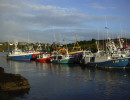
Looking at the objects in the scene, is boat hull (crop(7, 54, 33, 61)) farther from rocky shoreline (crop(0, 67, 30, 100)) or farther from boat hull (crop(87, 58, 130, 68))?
rocky shoreline (crop(0, 67, 30, 100))

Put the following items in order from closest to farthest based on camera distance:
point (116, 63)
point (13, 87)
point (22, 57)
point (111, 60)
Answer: point (13, 87) → point (116, 63) → point (111, 60) → point (22, 57)

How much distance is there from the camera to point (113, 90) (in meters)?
29.6

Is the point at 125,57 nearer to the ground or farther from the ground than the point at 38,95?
farther from the ground

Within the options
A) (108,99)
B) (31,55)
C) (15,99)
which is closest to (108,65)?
(108,99)

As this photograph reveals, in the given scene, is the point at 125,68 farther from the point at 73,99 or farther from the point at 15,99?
the point at 15,99

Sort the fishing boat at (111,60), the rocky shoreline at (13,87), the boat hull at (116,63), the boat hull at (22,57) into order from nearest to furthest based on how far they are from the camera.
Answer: the rocky shoreline at (13,87) < the boat hull at (116,63) < the fishing boat at (111,60) < the boat hull at (22,57)

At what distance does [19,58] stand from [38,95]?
84.5 m

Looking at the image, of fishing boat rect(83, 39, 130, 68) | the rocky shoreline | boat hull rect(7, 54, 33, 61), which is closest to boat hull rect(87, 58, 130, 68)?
fishing boat rect(83, 39, 130, 68)

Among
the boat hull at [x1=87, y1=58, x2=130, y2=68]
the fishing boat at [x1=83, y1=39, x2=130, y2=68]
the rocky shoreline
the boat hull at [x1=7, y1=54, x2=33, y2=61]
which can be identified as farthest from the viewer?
the boat hull at [x1=7, y1=54, x2=33, y2=61]

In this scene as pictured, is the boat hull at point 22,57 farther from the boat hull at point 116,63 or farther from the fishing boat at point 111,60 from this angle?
the boat hull at point 116,63

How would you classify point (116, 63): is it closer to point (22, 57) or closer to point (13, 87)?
point (13, 87)

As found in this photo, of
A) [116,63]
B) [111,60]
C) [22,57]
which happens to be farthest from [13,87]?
[22,57]

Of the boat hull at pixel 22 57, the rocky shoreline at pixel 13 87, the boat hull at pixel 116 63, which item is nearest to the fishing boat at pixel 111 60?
the boat hull at pixel 116 63

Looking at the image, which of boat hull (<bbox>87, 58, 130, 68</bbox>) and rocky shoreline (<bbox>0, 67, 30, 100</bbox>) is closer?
rocky shoreline (<bbox>0, 67, 30, 100</bbox>)
